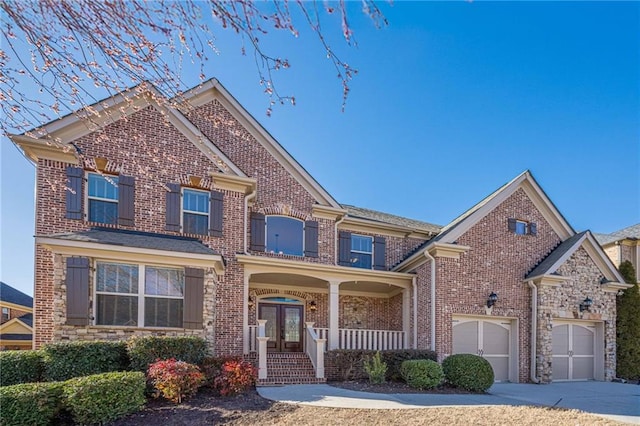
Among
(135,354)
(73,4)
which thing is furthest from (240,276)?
(73,4)

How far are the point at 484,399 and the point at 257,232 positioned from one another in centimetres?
820

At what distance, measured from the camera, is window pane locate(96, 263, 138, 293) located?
1024cm

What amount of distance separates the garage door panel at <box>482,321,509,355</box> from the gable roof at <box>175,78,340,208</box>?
6.80 m

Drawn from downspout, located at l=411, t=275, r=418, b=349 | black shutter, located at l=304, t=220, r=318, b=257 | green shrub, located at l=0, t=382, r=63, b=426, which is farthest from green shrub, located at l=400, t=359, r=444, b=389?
green shrub, located at l=0, t=382, r=63, b=426

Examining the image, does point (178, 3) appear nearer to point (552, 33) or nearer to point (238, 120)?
point (552, 33)

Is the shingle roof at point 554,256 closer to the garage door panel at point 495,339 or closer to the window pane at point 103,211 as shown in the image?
the garage door panel at point 495,339

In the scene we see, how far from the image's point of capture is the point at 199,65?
464cm

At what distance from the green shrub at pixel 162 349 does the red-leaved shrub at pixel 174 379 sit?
0.60 m

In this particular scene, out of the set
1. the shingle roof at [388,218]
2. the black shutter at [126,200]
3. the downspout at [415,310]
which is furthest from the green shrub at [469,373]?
the black shutter at [126,200]

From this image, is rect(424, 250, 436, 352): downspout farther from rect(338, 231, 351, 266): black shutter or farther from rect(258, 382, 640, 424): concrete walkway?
rect(338, 231, 351, 266): black shutter

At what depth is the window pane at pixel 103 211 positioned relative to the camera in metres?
11.1

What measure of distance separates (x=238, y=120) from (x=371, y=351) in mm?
8838

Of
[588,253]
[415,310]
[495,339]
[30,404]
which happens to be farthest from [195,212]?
[588,253]

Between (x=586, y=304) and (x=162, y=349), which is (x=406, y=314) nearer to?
(x=586, y=304)
